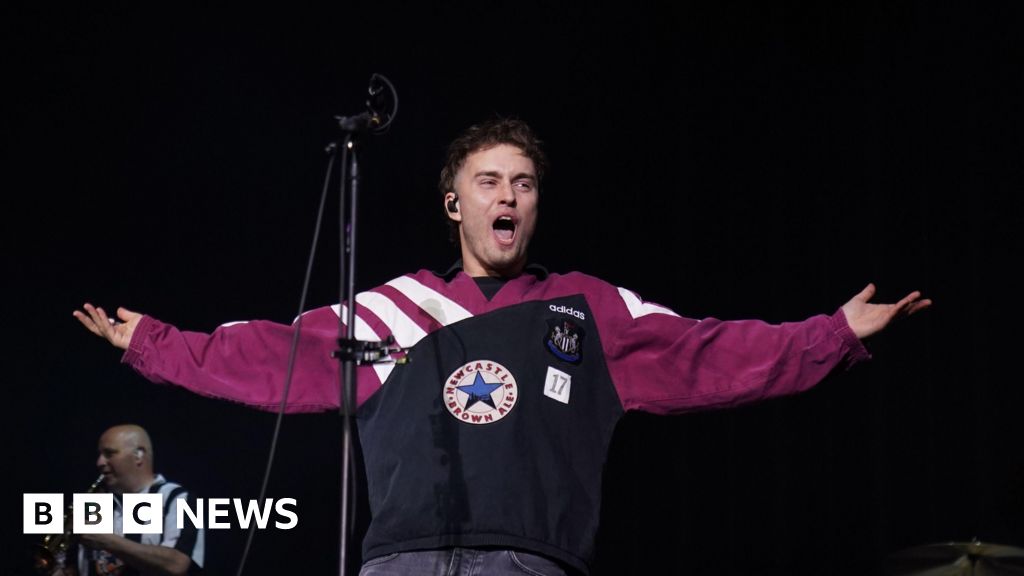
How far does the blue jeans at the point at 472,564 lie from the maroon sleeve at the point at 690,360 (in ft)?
1.43

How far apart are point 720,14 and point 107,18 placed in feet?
7.74

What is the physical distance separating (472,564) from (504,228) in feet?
2.55

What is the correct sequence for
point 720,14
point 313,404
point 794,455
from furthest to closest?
point 720,14
point 794,455
point 313,404

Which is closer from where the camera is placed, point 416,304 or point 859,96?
→ point 416,304

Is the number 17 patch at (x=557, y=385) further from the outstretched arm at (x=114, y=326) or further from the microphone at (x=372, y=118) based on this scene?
the outstretched arm at (x=114, y=326)

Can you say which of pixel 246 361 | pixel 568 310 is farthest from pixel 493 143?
pixel 246 361

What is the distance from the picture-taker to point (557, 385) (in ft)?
6.97

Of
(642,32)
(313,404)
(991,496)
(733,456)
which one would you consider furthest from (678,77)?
(313,404)

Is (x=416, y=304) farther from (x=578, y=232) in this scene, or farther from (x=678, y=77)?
(x=678, y=77)

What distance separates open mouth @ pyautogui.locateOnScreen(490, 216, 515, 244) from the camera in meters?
2.38

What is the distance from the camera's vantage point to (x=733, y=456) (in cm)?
416

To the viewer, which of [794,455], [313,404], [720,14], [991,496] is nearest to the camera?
[313,404]

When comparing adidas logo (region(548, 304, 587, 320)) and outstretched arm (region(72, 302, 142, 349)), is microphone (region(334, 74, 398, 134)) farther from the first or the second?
outstretched arm (region(72, 302, 142, 349))

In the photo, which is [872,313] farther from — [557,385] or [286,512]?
[286,512]
